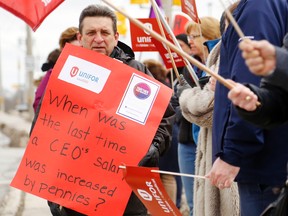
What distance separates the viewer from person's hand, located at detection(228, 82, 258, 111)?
300 cm

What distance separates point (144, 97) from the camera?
466 centimetres

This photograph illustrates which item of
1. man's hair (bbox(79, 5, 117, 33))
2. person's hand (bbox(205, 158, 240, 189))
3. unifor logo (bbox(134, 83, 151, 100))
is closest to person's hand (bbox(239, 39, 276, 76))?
person's hand (bbox(205, 158, 240, 189))

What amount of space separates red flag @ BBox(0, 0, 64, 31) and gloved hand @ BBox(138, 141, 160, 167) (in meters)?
1.04

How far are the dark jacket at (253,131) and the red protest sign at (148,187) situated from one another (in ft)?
1.16

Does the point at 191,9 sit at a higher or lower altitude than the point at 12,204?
higher

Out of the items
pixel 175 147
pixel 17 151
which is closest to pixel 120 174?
pixel 175 147

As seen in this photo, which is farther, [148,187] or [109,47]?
[109,47]

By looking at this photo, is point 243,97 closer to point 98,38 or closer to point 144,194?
point 144,194

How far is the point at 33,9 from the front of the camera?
199 inches

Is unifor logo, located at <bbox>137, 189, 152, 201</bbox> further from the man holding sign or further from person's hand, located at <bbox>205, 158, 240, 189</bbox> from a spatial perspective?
the man holding sign

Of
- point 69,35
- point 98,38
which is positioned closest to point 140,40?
point 69,35

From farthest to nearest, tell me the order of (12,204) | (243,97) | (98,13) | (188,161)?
(12,204), (188,161), (98,13), (243,97)

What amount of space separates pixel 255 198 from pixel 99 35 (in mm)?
1735

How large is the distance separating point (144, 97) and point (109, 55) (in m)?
0.43
